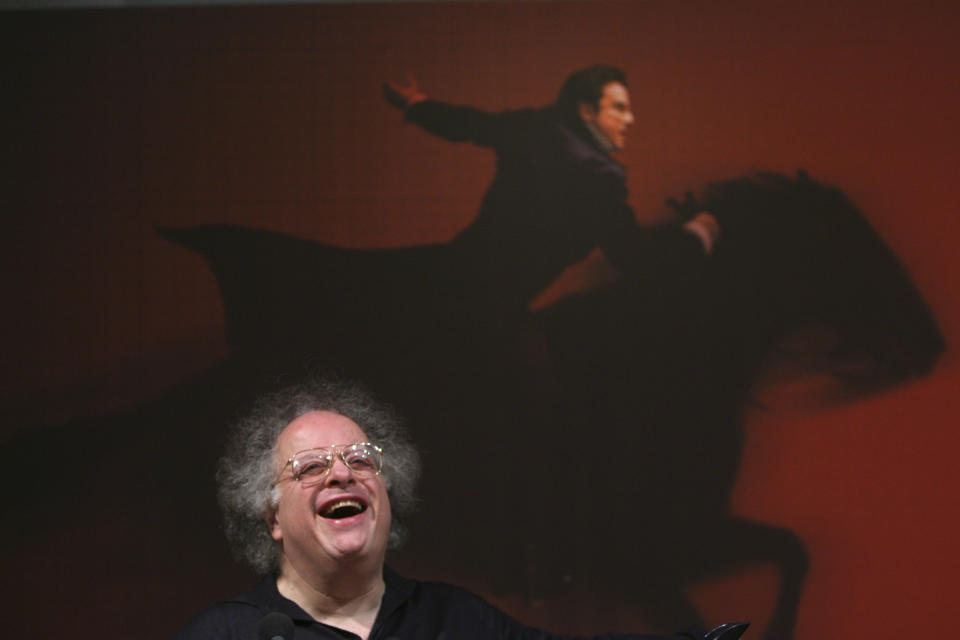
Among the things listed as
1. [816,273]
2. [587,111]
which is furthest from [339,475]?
[816,273]

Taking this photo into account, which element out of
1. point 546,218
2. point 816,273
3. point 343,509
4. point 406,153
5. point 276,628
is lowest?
point 276,628

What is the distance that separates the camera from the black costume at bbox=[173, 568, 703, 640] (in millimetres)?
2342

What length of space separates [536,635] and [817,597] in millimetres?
917

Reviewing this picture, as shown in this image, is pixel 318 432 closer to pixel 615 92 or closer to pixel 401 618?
pixel 401 618

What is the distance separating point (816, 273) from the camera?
317cm

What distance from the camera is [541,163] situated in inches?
127

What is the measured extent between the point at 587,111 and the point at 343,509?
4.85 ft

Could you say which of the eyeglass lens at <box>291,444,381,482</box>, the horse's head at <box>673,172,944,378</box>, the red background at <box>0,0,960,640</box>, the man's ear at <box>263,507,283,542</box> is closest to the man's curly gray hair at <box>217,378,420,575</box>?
the man's ear at <box>263,507,283,542</box>

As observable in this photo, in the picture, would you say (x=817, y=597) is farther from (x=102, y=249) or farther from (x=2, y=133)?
(x=2, y=133)

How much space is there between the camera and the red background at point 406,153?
312 cm

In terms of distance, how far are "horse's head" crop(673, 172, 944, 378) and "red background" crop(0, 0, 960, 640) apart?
2.2 inches

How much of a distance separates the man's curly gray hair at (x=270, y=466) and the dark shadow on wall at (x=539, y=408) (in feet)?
1.20

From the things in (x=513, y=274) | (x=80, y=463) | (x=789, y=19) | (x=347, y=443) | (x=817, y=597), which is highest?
(x=789, y=19)

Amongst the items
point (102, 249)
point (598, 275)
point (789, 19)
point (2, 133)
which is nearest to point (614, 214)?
point (598, 275)
